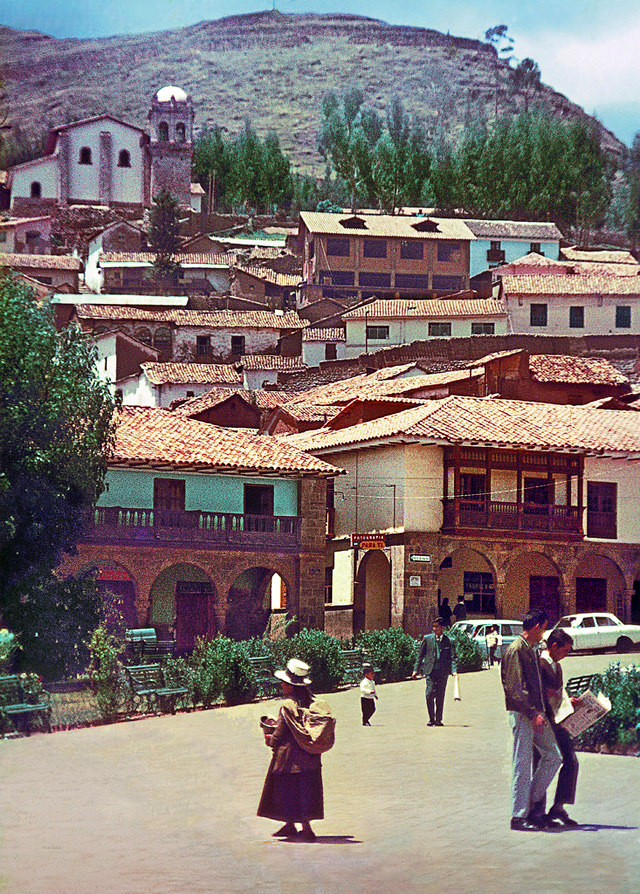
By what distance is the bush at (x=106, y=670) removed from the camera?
24.1 feet

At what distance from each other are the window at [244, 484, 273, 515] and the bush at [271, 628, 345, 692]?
8.71ft

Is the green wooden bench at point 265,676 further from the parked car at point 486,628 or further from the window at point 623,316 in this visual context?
the window at point 623,316

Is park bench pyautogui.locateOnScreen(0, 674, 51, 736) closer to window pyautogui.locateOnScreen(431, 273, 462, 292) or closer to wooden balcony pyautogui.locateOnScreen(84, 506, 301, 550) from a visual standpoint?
wooden balcony pyautogui.locateOnScreen(84, 506, 301, 550)

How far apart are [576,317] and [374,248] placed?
3880 millimetres

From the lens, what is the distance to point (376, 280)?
26031 mm

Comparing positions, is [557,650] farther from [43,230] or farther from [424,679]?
[43,230]

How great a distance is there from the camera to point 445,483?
8242mm

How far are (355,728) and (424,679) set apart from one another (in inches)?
31.3

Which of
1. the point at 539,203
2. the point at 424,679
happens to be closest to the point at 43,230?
the point at 539,203

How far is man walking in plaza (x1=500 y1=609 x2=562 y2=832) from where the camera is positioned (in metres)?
4.96

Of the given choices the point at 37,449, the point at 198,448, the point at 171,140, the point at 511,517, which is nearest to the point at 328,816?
the point at 511,517

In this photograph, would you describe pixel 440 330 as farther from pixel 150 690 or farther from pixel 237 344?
pixel 150 690

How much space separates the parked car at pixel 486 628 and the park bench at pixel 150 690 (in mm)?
1478

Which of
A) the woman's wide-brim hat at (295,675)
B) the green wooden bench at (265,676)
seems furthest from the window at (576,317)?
the woman's wide-brim hat at (295,675)
